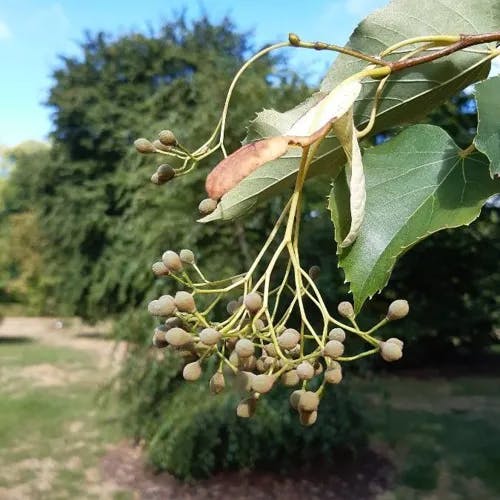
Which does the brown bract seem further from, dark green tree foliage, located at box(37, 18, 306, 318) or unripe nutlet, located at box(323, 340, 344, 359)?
dark green tree foliage, located at box(37, 18, 306, 318)

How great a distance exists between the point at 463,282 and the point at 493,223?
3.04ft

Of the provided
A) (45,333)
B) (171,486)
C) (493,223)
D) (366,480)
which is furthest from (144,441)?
(45,333)

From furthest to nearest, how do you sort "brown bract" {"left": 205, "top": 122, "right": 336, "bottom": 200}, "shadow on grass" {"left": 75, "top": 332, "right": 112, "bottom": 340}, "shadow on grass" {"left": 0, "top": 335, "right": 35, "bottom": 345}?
1. "shadow on grass" {"left": 75, "top": 332, "right": 112, "bottom": 340}
2. "shadow on grass" {"left": 0, "top": 335, "right": 35, "bottom": 345}
3. "brown bract" {"left": 205, "top": 122, "right": 336, "bottom": 200}

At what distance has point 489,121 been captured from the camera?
1.42ft

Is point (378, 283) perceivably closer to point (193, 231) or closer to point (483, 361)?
point (193, 231)

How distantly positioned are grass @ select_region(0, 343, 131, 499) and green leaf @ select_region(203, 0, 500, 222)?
13.0 feet

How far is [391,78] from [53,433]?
524 centimetres

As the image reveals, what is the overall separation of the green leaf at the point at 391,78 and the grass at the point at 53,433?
3976mm

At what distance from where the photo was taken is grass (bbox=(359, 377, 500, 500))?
13.3ft

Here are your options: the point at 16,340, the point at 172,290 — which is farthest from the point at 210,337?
the point at 16,340

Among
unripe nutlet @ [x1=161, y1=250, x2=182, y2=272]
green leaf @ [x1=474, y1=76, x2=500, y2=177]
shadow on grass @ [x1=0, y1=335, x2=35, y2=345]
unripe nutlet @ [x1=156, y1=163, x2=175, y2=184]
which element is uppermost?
green leaf @ [x1=474, y1=76, x2=500, y2=177]

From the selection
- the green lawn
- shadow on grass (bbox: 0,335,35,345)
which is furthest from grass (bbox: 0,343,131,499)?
shadow on grass (bbox: 0,335,35,345)

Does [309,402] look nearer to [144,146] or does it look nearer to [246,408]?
[246,408]

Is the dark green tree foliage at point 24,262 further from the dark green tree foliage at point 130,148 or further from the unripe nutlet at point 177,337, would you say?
the unripe nutlet at point 177,337
